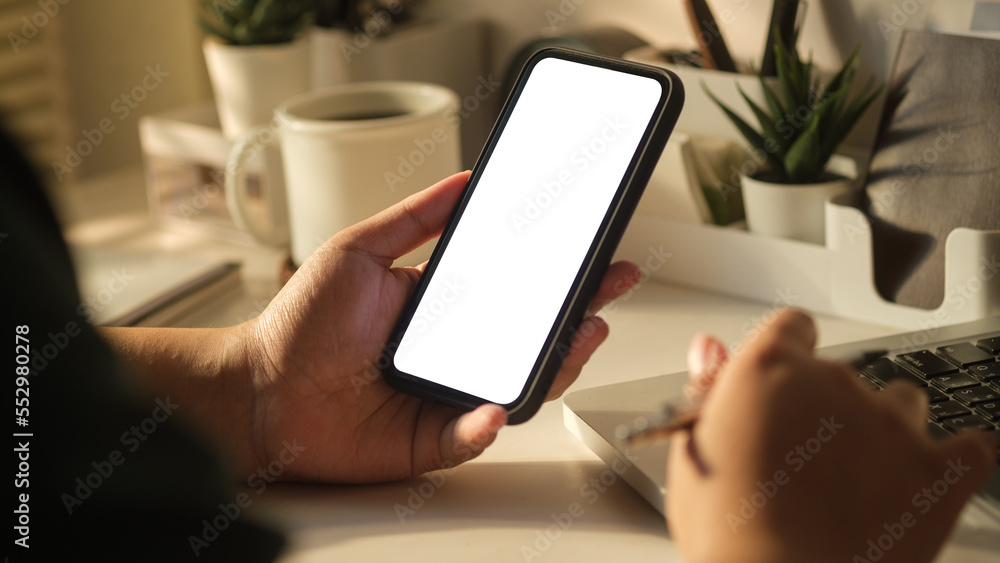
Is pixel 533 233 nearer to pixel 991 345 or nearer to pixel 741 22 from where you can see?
pixel 991 345

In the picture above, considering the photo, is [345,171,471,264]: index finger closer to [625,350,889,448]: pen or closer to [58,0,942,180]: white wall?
[625,350,889,448]: pen

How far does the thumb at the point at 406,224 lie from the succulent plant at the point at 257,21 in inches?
18.3

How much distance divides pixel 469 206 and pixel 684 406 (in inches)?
9.5

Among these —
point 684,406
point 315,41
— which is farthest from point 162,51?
point 684,406

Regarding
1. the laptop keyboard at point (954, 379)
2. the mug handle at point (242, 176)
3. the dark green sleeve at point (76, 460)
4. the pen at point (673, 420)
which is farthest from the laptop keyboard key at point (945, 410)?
the mug handle at point (242, 176)

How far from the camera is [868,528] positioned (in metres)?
0.35

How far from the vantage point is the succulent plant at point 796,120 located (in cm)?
70

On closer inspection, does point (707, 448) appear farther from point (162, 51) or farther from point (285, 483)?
point (162, 51)

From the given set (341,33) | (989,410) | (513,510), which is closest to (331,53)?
(341,33)

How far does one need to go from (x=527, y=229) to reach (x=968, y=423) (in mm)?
268

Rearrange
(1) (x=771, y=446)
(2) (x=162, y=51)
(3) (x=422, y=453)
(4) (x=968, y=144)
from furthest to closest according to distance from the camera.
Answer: (2) (x=162, y=51), (4) (x=968, y=144), (3) (x=422, y=453), (1) (x=771, y=446)

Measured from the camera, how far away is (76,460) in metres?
0.45

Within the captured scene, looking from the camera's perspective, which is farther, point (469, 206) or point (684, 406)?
point (469, 206)

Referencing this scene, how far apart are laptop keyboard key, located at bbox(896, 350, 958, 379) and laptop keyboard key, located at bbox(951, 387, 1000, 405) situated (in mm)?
22
